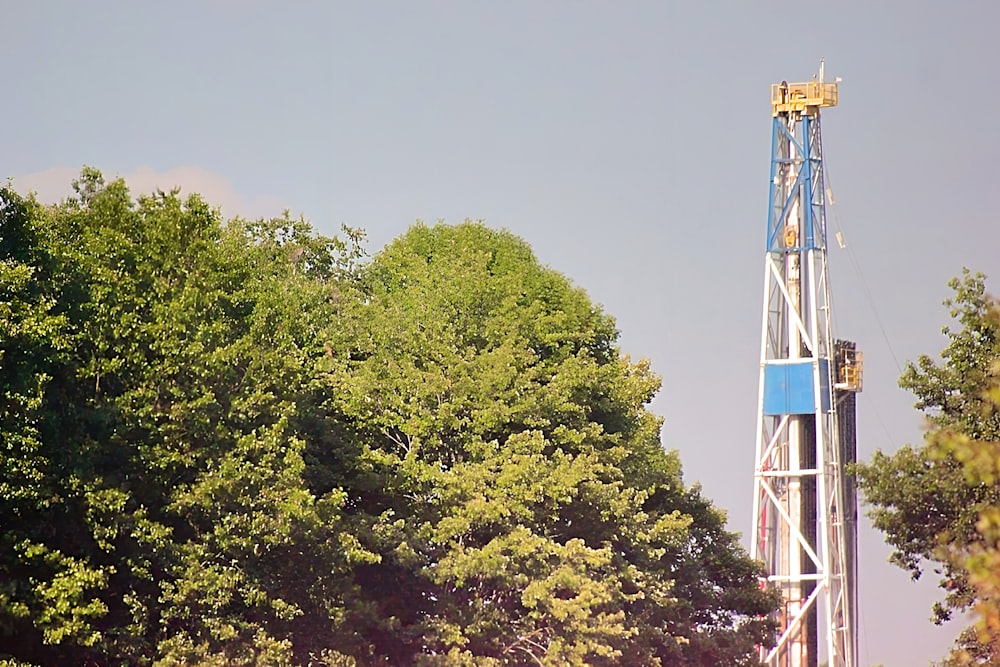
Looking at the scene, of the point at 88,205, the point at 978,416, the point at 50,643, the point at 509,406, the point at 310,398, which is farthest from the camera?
the point at 509,406

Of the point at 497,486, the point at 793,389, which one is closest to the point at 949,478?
the point at 497,486

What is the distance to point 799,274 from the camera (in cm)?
6719

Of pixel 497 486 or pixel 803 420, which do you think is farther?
pixel 803 420

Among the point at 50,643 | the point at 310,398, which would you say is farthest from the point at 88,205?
the point at 50,643

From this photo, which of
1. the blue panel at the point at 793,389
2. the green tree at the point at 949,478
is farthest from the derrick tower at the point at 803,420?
the green tree at the point at 949,478

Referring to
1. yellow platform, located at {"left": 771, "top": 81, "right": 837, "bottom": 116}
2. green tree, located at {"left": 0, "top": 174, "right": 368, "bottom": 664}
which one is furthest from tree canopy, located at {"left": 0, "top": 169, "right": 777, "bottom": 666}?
yellow platform, located at {"left": 771, "top": 81, "right": 837, "bottom": 116}

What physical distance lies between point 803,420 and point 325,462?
25.8 metres

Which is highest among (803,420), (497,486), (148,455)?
(803,420)

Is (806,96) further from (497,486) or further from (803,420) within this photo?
(497,486)

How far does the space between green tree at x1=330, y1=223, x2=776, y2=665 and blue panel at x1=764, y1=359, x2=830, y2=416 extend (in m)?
12.3

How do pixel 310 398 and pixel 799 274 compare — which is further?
pixel 799 274

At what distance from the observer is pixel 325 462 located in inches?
1783

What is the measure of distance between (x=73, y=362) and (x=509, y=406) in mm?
14769

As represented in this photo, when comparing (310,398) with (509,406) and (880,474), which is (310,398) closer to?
(509,406)
